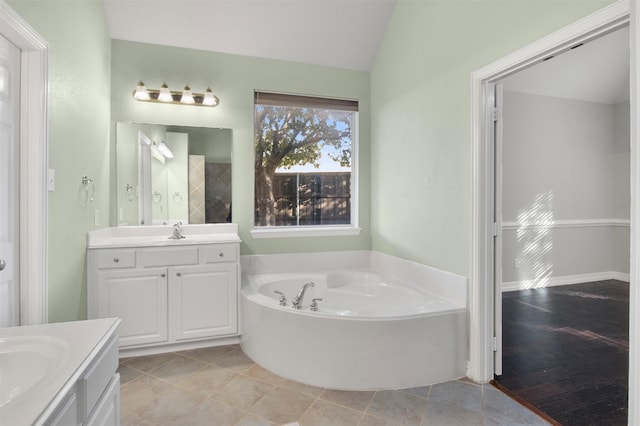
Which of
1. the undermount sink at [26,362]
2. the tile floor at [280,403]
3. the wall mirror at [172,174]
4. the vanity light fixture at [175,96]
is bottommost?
the tile floor at [280,403]

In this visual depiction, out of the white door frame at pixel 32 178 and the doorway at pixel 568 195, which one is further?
the doorway at pixel 568 195

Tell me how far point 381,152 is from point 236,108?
1500mm

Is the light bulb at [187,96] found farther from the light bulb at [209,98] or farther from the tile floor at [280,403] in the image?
the tile floor at [280,403]

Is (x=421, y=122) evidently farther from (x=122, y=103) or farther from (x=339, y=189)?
(x=122, y=103)

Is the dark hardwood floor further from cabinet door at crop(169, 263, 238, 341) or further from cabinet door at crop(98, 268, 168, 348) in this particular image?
cabinet door at crop(98, 268, 168, 348)

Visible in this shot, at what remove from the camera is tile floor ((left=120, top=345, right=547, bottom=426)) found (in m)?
1.94

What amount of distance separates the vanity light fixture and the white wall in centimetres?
359

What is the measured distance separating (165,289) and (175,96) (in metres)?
1.74

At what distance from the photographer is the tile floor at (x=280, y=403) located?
1940mm

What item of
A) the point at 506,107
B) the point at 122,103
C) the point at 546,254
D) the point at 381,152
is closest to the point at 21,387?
the point at 122,103

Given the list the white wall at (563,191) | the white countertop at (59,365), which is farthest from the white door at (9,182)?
the white wall at (563,191)

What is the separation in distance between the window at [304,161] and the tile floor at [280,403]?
1571 millimetres

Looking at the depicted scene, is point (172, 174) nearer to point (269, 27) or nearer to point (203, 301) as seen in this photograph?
point (203, 301)

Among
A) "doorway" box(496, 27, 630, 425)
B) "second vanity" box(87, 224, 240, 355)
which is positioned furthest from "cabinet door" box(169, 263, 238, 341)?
"doorway" box(496, 27, 630, 425)
